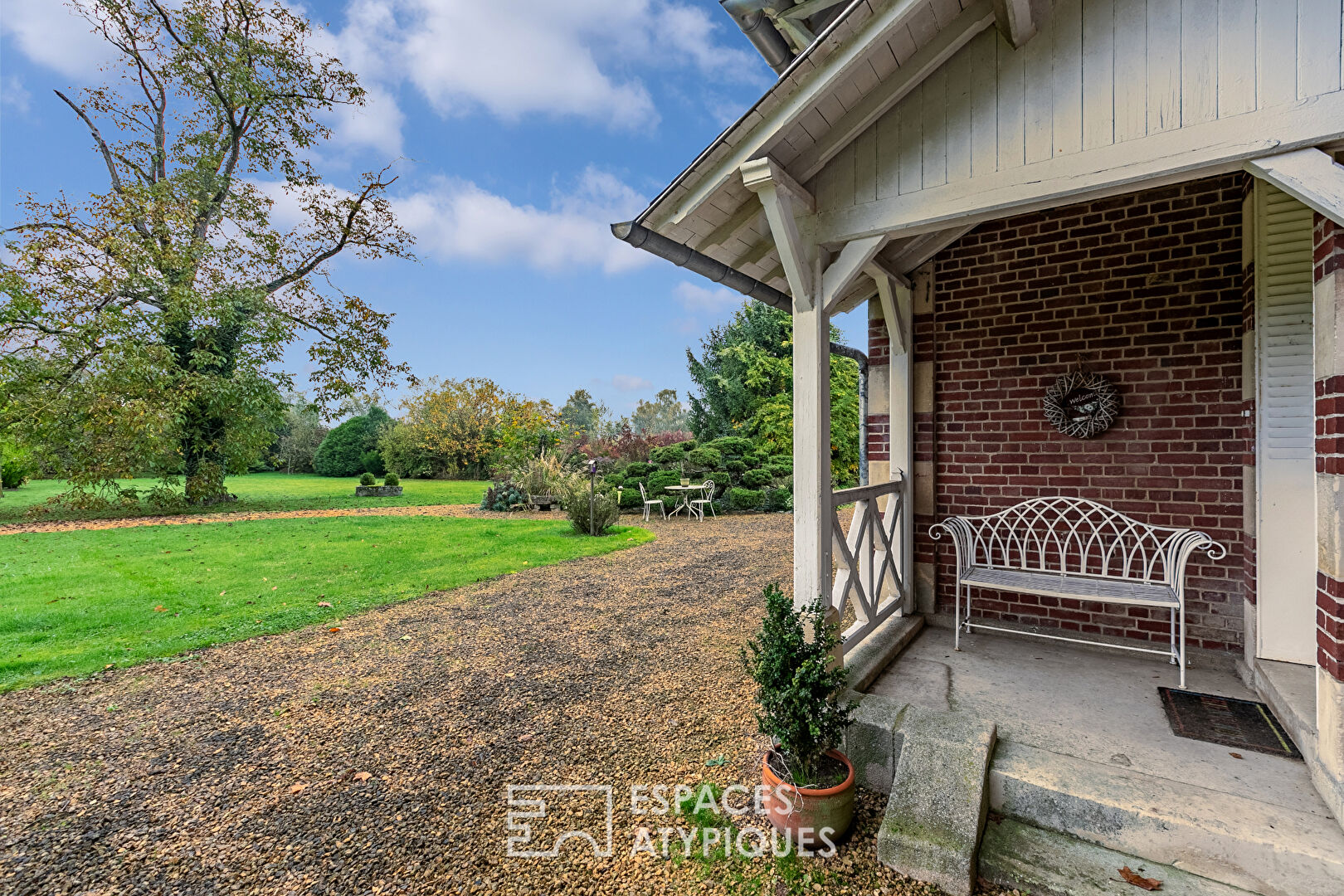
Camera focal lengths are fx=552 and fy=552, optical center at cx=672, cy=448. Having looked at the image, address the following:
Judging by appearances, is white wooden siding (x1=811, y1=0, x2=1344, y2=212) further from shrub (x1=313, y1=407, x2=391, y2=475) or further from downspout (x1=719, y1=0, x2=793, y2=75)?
shrub (x1=313, y1=407, x2=391, y2=475)

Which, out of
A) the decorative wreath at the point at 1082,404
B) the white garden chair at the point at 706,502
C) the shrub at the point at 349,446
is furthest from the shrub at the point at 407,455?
the decorative wreath at the point at 1082,404

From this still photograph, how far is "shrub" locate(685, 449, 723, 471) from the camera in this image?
13.2 m

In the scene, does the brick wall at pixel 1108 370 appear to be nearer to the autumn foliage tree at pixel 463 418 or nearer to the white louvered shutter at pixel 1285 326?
the white louvered shutter at pixel 1285 326

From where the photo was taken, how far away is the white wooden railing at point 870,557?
3229mm

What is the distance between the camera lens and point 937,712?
7.95ft

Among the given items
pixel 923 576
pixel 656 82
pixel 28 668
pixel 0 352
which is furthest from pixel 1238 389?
pixel 0 352

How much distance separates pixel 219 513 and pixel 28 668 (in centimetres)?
939

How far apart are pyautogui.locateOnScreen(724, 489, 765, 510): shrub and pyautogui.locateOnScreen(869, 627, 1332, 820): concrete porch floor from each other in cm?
888

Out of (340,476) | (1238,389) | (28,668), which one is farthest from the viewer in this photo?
(340,476)

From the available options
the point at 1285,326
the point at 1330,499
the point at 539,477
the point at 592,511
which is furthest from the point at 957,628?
the point at 539,477

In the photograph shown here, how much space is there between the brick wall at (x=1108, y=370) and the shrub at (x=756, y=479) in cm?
920

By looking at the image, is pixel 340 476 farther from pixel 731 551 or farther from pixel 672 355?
pixel 731 551

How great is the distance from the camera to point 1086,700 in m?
2.83
